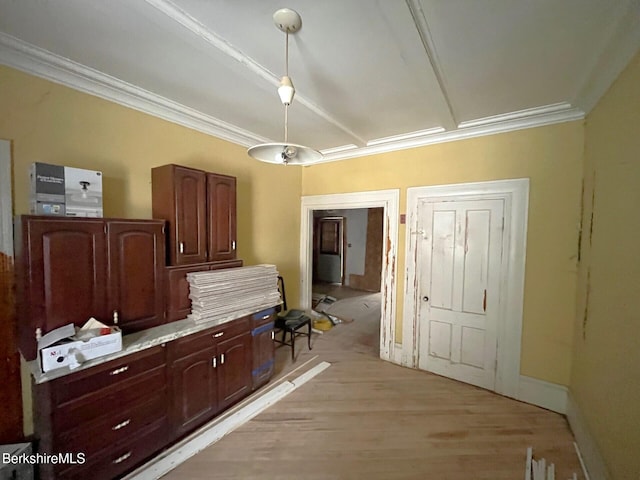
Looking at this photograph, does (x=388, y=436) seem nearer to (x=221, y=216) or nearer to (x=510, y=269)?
(x=510, y=269)

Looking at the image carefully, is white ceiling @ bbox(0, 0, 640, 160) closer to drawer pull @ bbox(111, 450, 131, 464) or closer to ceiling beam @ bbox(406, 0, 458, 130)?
ceiling beam @ bbox(406, 0, 458, 130)

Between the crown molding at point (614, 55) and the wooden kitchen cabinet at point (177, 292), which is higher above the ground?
the crown molding at point (614, 55)

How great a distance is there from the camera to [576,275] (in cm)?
217

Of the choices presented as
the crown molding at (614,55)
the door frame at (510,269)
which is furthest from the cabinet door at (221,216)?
the crown molding at (614,55)

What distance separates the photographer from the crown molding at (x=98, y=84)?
61.4 inches

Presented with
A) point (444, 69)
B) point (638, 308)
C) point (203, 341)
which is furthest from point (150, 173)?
point (638, 308)

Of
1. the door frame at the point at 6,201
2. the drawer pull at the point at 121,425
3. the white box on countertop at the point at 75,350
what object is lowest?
the drawer pull at the point at 121,425

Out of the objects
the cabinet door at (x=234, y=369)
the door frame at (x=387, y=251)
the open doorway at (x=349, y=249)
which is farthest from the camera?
the open doorway at (x=349, y=249)

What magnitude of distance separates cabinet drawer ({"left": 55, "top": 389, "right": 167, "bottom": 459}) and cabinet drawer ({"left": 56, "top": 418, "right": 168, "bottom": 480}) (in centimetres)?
4

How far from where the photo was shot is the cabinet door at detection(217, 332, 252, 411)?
7.02 ft

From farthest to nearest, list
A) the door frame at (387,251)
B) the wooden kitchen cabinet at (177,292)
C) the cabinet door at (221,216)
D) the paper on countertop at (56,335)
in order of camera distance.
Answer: the door frame at (387,251)
the cabinet door at (221,216)
the wooden kitchen cabinet at (177,292)
the paper on countertop at (56,335)

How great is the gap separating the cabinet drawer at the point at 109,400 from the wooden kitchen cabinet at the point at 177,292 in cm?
42

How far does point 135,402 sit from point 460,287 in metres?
2.96

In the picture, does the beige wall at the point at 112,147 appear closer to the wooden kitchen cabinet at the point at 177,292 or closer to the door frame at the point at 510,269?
the wooden kitchen cabinet at the point at 177,292
